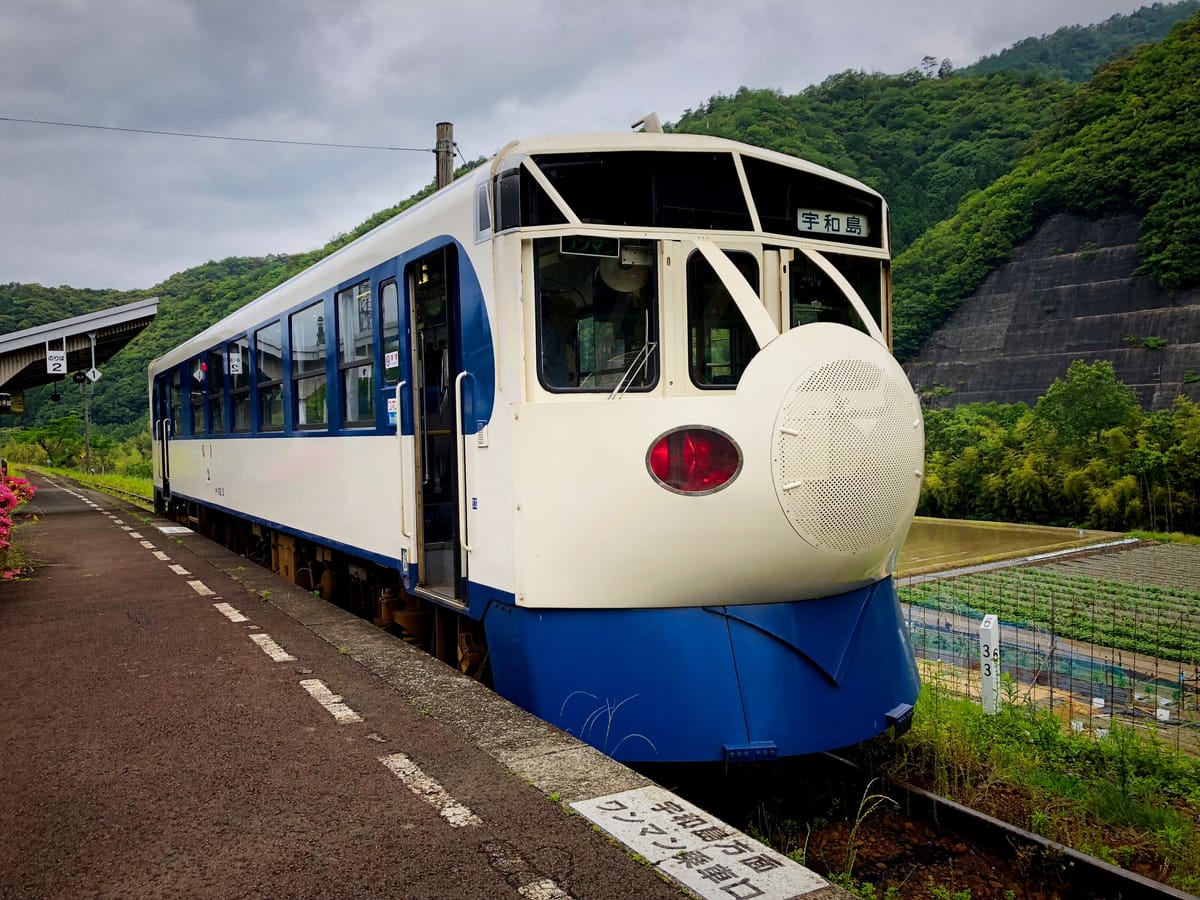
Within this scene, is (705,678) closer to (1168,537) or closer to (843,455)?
(843,455)

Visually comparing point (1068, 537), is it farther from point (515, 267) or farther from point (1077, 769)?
point (515, 267)

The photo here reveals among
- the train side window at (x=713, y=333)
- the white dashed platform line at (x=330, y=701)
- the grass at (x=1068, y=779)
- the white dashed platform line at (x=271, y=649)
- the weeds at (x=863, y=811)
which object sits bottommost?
the grass at (x=1068, y=779)

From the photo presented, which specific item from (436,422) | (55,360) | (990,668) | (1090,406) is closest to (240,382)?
(436,422)

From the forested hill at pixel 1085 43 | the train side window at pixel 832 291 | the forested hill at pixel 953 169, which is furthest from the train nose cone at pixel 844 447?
the forested hill at pixel 1085 43

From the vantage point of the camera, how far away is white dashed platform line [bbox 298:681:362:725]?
4.52 metres

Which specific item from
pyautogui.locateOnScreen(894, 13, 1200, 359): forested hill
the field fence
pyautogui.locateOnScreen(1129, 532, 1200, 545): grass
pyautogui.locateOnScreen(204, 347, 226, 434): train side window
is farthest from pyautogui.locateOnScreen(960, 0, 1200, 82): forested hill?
pyautogui.locateOnScreen(204, 347, 226, 434): train side window

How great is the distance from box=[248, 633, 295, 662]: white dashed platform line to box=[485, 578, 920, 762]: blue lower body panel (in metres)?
1.95

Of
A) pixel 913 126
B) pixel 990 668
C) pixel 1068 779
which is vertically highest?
pixel 913 126

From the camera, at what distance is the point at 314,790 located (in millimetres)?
3635

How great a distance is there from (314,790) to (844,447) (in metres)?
2.51

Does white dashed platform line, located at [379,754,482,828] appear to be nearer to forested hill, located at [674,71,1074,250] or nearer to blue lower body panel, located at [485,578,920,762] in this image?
blue lower body panel, located at [485,578,920,762]

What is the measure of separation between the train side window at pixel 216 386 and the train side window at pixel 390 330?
18.8ft

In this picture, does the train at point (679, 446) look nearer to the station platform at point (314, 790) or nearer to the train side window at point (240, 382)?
the station platform at point (314, 790)

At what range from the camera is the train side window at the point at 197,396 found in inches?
494
